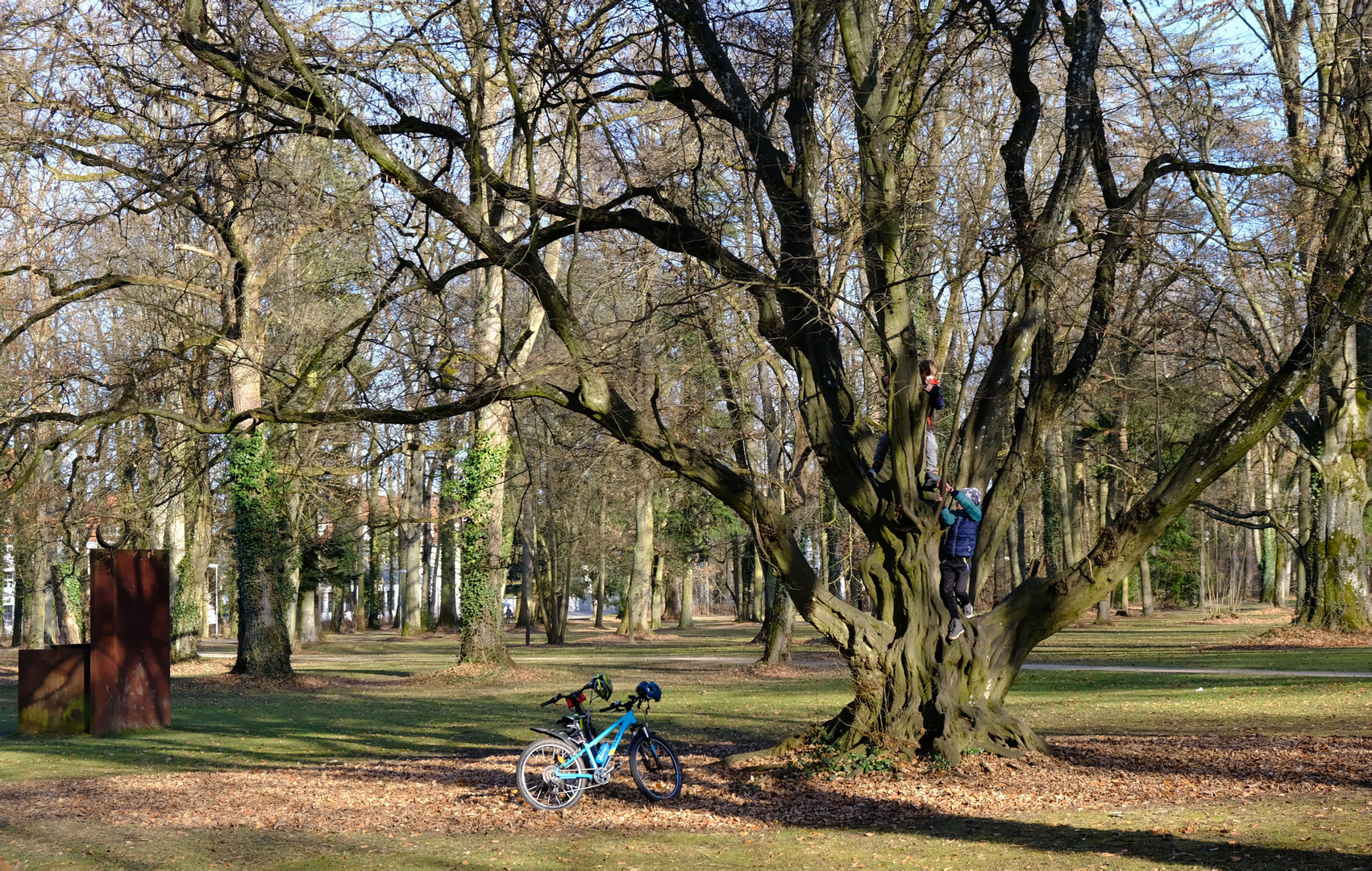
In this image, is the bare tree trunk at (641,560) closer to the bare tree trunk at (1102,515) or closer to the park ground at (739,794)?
the bare tree trunk at (1102,515)

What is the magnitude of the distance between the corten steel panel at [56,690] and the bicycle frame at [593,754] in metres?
9.76

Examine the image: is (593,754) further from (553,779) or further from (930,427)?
(930,427)

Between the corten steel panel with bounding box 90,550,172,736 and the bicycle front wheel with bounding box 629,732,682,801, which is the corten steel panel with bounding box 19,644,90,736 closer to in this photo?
the corten steel panel with bounding box 90,550,172,736

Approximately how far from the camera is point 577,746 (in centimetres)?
1036

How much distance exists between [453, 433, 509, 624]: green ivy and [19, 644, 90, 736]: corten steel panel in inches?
360

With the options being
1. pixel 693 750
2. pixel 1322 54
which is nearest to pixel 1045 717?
pixel 693 750

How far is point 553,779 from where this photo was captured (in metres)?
10.2

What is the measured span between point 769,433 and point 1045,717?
9.29 m

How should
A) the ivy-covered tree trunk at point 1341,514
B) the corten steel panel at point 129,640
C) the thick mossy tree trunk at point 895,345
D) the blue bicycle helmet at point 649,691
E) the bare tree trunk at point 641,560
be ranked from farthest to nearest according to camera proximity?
the bare tree trunk at point 641,560, the ivy-covered tree trunk at point 1341,514, the corten steel panel at point 129,640, the thick mossy tree trunk at point 895,345, the blue bicycle helmet at point 649,691

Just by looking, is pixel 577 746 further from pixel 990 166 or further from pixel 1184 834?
pixel 990 166

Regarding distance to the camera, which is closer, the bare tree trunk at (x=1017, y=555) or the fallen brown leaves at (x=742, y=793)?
the fallen brown leaves at (x=742, y=793)

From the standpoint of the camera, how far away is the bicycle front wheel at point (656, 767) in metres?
10.5

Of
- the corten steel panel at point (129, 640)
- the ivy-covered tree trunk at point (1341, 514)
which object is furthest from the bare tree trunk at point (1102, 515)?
the corten steel panel at point (129, 640)

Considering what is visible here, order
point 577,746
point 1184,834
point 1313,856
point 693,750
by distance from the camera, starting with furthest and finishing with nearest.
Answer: point 693,750 < point 577,746 < point 1184,834 < point 1313,856
